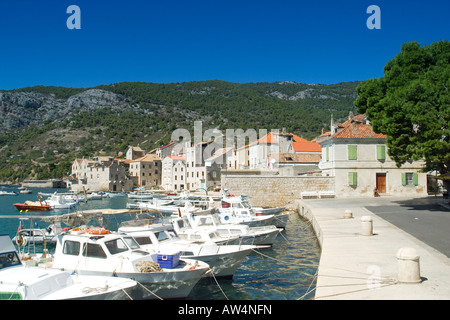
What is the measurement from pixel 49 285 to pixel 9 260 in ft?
7.62

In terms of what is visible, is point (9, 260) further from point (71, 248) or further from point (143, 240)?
point (143, 240)

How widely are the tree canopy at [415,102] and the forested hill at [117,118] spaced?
304 feet

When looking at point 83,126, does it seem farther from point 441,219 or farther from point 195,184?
point 441,219

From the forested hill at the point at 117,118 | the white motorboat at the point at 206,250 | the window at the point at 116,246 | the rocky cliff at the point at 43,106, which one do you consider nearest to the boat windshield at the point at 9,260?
the window at the point at 116,246

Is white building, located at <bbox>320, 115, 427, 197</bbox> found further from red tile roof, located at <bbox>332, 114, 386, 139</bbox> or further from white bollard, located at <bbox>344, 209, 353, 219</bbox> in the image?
white bollard, located at <bbox>344, 209, 353, 219</bbox>

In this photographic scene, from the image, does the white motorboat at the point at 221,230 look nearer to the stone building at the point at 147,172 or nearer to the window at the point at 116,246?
the window at the point at 116,246

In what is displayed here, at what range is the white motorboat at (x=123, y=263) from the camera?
11961mm

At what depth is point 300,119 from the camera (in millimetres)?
138375

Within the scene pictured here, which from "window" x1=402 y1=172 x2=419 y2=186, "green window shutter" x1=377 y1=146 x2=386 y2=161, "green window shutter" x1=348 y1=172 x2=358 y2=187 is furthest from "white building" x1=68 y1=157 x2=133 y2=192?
"window" x1=402 y1=172 x2=419 y2=186

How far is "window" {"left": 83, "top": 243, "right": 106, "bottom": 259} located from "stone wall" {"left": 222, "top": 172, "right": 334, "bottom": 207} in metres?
28.7

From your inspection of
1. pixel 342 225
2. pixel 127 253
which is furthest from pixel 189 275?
pixel 342 225

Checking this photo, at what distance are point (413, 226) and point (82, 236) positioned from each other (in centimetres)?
1598

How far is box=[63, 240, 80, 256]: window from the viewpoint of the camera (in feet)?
43.1

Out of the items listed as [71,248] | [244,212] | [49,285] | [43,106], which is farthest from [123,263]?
[43,106]
